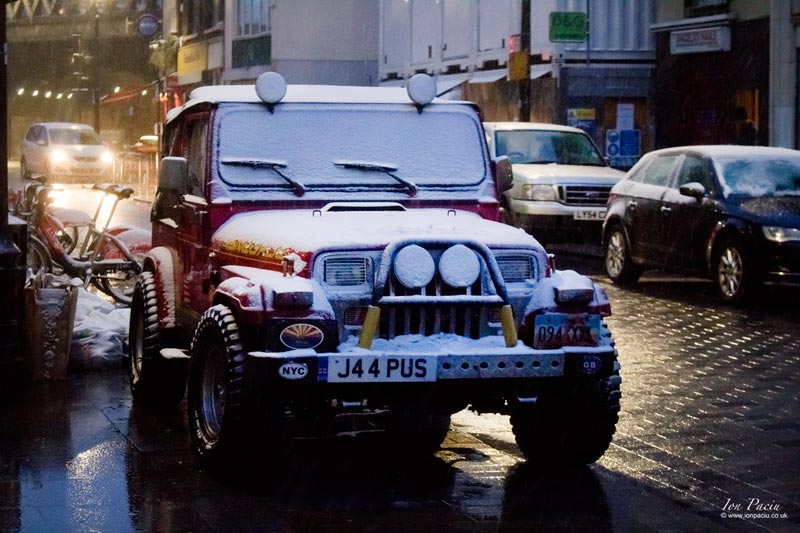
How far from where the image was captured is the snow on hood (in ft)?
23.4

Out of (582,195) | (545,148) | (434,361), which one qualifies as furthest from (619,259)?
(434,361)

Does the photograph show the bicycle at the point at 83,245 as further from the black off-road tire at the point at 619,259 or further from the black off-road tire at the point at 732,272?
the black off-road tire at the point at 732,272

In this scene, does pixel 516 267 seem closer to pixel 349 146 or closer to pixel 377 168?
pixel 377 168

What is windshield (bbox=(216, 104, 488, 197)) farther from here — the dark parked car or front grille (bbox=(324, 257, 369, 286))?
the dark parked car

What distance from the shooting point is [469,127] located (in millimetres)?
8836

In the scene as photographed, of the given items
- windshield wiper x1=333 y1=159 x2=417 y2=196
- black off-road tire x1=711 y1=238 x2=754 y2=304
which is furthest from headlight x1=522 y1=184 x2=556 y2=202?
windshield wiper x1=333 y1=159 x2=417 y2=196

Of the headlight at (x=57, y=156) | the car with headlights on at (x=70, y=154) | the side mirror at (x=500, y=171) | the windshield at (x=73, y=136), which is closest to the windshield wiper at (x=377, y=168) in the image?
the side mirror at (x=500, y=171)

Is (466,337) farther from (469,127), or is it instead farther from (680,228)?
(680,228)

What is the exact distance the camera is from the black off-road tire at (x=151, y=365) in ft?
29.6

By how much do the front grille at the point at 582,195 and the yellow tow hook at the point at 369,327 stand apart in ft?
46.7

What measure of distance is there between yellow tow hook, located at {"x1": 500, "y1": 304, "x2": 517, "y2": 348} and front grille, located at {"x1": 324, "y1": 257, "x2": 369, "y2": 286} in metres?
0.63

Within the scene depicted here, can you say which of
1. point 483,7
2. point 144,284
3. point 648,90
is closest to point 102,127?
point 483,7

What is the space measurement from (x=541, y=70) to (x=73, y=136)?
1536cm

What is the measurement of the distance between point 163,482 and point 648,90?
2914 centimetres
